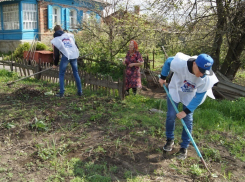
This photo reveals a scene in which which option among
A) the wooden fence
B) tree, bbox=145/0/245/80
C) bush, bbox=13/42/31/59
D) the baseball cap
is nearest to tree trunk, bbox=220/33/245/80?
tree, bbox=145/0/245/80

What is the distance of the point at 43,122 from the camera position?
14.4 ft

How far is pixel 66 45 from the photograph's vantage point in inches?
240

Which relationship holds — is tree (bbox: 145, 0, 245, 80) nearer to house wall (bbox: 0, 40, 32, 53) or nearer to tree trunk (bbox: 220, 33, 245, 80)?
tree trunk (bbox: 220, 33, 245, 80)

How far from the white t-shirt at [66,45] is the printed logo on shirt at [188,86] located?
362 cm

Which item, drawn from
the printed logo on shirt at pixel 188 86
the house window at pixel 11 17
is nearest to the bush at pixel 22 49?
the house window at pixel 11 17

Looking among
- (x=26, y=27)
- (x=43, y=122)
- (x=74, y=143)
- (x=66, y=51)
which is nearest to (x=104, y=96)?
(x=66, y=51)

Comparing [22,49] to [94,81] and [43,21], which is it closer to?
[43,21]

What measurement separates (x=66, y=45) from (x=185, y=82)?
3767mm

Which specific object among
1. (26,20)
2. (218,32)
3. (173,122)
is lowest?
(173,122)

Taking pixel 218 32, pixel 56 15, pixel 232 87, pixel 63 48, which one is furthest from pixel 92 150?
pixel 56 15

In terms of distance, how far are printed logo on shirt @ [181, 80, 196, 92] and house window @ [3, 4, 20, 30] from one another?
663 inches

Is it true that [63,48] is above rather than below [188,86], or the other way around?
above

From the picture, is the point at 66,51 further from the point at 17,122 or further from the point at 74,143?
the point at 74,143

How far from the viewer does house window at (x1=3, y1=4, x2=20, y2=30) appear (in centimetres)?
1730
